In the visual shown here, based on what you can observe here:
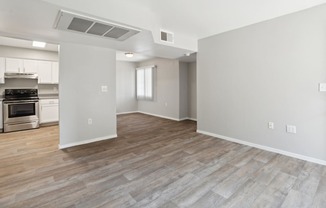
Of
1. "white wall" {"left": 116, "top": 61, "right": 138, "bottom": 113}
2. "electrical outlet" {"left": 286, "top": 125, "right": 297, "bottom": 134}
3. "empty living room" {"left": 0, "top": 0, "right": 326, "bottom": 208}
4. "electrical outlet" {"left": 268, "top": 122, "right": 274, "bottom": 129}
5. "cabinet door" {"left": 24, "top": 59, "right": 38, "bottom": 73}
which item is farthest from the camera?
"white wall" {"left": 116, "top": 61, "right": 138, "bottom": 113}

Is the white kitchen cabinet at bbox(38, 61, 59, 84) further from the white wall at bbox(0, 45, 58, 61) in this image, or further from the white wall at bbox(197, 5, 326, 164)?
the white wall at bbox(197, 5, 326, 164)

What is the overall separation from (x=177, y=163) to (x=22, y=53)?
5698 millimetres

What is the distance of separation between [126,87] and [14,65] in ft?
13.1

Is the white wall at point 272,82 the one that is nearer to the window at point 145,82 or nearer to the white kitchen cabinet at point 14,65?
the window at point 145,82

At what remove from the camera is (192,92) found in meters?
6.50

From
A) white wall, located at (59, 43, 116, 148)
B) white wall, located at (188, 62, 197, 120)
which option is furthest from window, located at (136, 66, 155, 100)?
white wall, located at (59, 43, 116, 148)

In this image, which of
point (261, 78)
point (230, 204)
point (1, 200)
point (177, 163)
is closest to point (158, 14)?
point (261, 78)

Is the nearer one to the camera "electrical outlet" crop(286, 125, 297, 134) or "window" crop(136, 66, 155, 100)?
"electrical outlet" crop(286, 125, 297, 134)

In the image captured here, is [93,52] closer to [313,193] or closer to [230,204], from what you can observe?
[230,204]

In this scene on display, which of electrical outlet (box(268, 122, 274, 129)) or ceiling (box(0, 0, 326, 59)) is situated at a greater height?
ceiling (box(0, 0, 326, 59))

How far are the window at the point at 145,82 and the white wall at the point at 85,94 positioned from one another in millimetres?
3317

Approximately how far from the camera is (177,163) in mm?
2703

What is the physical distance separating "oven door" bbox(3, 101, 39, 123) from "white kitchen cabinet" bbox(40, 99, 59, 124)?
0.58ft

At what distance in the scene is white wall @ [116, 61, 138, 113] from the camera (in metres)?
7.67
